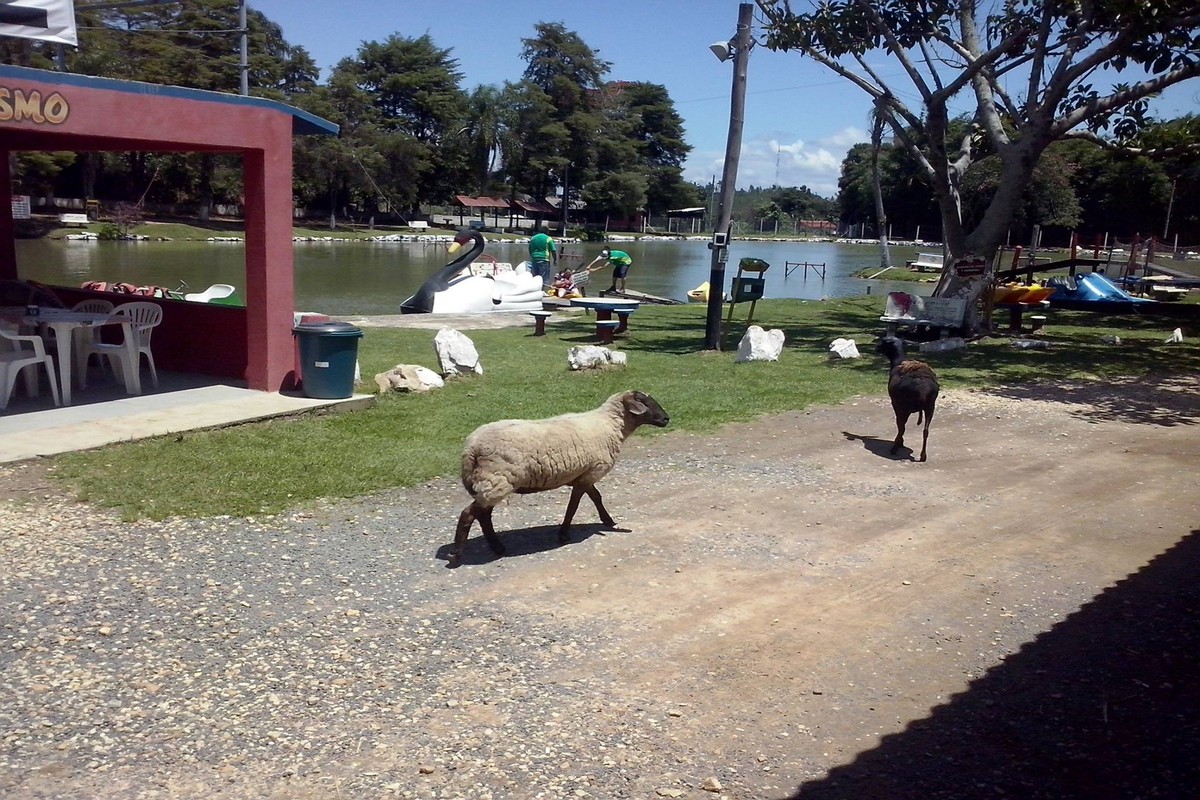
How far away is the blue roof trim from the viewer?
7820 mm

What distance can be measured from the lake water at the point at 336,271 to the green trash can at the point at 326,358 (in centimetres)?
1406

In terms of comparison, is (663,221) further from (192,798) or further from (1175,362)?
(192,798)

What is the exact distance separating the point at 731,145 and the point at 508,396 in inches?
239

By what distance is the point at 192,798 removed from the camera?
3.55 metres

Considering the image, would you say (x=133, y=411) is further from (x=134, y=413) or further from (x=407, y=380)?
(x=407, y=380)

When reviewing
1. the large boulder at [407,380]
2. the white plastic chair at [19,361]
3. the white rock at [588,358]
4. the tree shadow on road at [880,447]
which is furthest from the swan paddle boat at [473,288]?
the tree shadow on road at [880,447]

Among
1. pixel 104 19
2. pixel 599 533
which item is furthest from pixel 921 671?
pixel 104 19

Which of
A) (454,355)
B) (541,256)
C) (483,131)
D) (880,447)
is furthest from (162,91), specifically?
(483,131)

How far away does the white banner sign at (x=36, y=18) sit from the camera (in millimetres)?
8477

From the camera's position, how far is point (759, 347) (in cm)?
1418

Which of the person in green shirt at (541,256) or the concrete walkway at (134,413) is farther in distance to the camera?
the person in green shirt at (541,256)

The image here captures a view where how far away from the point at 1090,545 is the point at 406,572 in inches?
174

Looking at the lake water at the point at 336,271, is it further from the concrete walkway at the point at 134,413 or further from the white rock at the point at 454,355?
the concrete walkway at the point at 134,413

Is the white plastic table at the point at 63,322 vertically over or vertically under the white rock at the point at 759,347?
over
